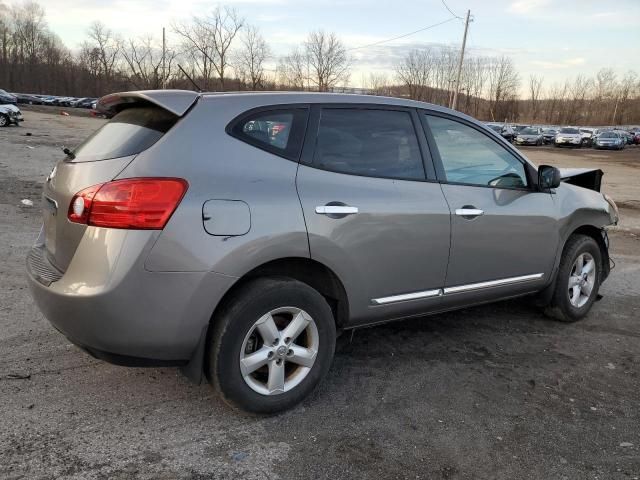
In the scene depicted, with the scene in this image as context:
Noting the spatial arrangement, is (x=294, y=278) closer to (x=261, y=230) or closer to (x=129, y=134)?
(x=261, y=230)

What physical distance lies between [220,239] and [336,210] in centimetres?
73

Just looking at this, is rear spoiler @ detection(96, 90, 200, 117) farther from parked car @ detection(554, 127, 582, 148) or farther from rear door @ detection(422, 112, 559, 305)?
parked car @ detection(554, 127, 582, 148)

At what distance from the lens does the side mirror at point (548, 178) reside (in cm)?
426

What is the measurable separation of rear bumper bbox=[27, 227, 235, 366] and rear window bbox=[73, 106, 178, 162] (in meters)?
0.47

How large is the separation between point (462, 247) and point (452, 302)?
405 millimetres

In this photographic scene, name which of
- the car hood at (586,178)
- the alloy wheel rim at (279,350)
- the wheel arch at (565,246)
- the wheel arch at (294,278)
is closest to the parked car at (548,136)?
the car hood at (586,178)

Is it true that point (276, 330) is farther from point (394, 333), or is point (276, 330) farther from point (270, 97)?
point (394, 333)

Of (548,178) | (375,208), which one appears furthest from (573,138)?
(375,208)

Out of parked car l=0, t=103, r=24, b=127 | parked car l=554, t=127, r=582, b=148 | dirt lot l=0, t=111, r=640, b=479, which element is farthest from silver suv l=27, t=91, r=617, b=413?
parked car l=554, t=127, r=582, b=148

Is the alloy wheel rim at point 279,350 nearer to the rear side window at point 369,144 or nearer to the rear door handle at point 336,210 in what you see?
the rear door handle at point 336,210

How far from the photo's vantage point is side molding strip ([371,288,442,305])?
344cm

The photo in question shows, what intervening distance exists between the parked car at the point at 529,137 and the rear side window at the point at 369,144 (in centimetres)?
4684

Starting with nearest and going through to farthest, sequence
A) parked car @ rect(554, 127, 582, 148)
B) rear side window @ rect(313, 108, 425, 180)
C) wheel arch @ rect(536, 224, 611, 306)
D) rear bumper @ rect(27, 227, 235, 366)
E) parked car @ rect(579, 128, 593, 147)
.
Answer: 1. rear bumper @ rect(27, 227, 235, 366)
2. rear side window @ rect(313, 108, 425, 180)
3. wheel arch @ rect(536, 224, 611, 306)
4. parked car @ rect(554, 127, 582, 148)
5. parked car @ rect(579, 128, 593, 147)

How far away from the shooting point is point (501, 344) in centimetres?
429
